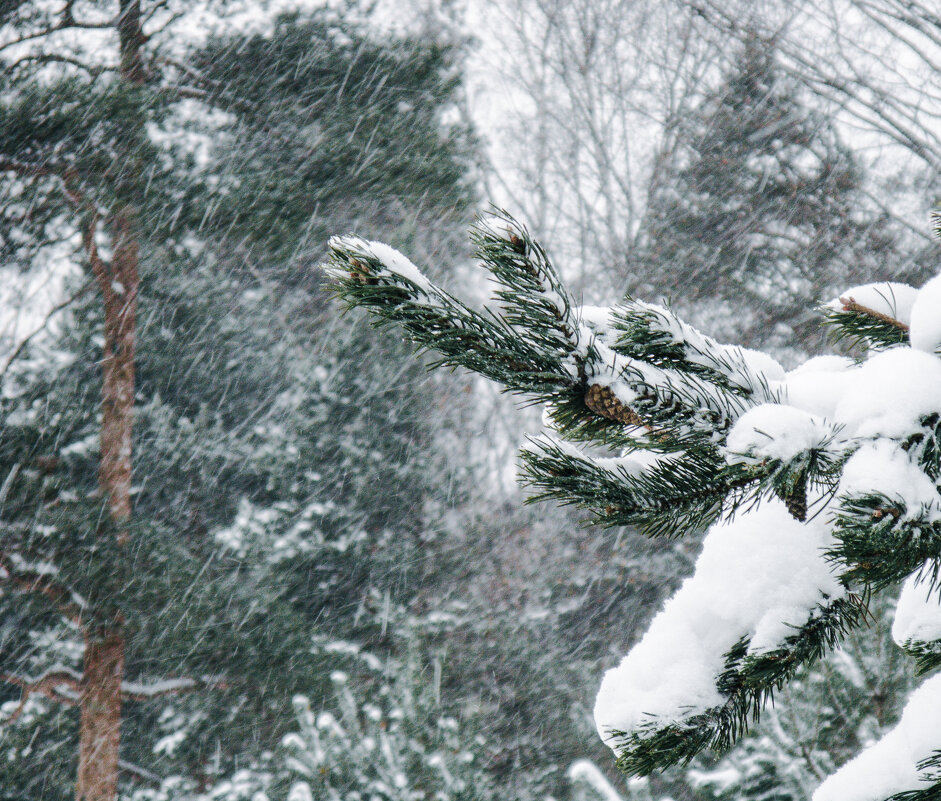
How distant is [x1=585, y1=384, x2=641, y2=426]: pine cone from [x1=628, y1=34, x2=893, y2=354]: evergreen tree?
7.36 m

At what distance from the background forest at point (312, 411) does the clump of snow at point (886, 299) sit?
10.4ft

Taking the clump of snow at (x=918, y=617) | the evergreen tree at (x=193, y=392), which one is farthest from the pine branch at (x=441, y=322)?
the evergreen tree at (x=193, y=392)

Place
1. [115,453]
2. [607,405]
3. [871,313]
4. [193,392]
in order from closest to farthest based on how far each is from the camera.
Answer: [607,405], [871,313], [115,453], [193,392]

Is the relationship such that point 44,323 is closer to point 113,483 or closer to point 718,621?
point 113,483

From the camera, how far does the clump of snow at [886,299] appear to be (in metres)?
0.77

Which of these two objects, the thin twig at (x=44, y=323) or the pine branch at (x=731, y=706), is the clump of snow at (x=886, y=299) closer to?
the pine branch at (x=731, y=706)

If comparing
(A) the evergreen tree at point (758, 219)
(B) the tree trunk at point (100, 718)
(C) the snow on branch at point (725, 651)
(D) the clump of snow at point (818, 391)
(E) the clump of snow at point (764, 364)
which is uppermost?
(A) the evergreen tree at point (758, 219)

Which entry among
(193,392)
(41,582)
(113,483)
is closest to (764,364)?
(41,582)

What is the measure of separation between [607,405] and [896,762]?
0.45m

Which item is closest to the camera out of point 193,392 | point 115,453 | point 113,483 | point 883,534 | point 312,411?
point 883,534

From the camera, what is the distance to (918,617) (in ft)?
2.22

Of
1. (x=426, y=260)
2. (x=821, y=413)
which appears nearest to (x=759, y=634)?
(x=821, y=413)

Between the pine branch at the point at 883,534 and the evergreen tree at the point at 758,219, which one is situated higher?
the evergreen tree at the point at 758,219

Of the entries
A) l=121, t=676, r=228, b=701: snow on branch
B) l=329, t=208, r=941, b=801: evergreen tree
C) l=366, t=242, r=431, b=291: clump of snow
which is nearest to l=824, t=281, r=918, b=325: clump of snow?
l=329, t=208, r=941, b=801: evergreen tree
